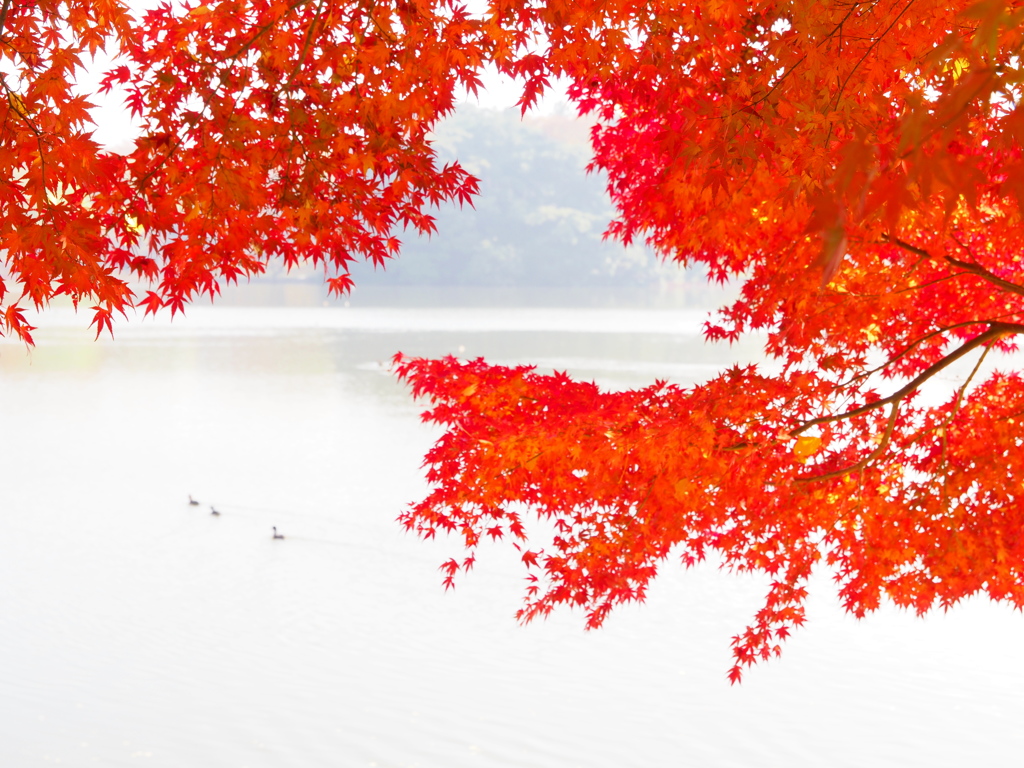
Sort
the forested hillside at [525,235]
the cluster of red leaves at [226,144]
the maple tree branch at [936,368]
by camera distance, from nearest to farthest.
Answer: the cluster of red leaves at [226,144], the maple tree branch at [936,368], the forested hillside at [525,235]

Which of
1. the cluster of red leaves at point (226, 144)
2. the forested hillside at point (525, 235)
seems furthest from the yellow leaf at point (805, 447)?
the forested hillside at point (525, 235)

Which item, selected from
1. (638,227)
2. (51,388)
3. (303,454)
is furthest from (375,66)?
(51,388)

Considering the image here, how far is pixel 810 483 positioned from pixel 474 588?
561 centimetres

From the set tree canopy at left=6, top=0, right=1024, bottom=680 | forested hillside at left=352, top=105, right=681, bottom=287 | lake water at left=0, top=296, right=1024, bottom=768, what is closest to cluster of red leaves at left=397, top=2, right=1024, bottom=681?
tree canopy at left=6, top=0, right=1024, bottom=680

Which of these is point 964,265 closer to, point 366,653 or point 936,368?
point 936,368

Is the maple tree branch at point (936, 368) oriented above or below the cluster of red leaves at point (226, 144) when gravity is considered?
below

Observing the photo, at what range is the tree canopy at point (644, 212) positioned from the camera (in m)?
2.75

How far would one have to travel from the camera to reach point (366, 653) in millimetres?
7836

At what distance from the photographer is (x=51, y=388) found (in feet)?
70.9

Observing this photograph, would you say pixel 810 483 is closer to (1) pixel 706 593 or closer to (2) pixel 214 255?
(2) pixel 214 255

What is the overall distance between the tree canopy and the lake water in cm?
214

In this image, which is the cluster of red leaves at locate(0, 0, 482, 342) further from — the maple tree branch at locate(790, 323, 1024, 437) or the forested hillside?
the forested hillside

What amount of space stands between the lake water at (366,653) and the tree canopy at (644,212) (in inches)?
84.2

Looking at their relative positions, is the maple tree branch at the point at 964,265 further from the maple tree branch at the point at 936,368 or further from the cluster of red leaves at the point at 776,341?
the maple tree branch at the point at 936,368
